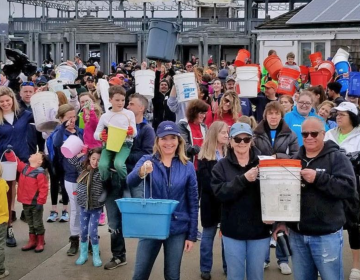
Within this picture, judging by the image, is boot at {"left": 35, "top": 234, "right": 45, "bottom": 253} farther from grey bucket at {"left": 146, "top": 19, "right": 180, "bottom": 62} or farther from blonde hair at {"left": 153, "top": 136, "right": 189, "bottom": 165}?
grey bucket at {"left": 146, "top": 19, "right": 180, "bottom": 62}

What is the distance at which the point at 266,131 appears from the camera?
20.7 ft

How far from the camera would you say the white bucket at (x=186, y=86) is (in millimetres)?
8547

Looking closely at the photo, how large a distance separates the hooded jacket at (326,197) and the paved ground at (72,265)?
1793 mm

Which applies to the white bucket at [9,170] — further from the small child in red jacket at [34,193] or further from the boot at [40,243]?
the boot at [40,243]

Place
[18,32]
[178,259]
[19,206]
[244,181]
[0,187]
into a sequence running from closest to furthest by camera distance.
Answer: [244,181] < [178,259] < [0,187] < [19,206] < [18,32]

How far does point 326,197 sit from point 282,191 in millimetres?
370

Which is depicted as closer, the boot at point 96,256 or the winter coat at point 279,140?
the winter coat at point 279,140

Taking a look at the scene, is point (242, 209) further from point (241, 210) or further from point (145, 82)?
point (145, 82)

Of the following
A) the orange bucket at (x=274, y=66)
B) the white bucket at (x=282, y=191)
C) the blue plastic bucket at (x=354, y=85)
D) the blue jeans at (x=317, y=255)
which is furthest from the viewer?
the orange bucket at (x=274, y=66)

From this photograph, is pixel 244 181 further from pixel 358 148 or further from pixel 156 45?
pixel 156 45

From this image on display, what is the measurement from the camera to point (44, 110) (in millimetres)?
7504

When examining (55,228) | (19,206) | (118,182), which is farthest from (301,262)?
(19,206)

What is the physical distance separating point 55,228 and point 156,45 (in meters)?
3.28

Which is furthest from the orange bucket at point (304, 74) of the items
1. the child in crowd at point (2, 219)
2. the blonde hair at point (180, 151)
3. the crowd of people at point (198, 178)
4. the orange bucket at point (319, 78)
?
the blonde hair at point (180, 151)
